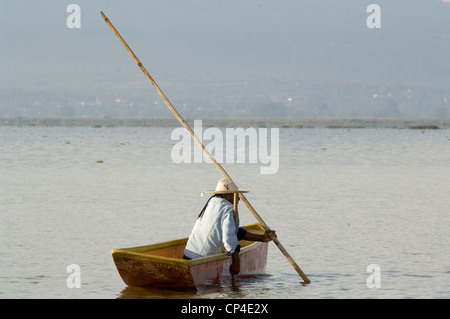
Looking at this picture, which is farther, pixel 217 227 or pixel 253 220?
pixel 253 220

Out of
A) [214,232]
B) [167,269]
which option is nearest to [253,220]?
[214,232]

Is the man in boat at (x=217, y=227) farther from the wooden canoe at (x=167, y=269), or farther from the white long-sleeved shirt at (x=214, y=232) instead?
the wooden canoe at (x=167, y=269)

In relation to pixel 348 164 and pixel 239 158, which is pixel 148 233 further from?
pixel 239 158

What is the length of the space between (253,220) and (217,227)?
25.8 ft

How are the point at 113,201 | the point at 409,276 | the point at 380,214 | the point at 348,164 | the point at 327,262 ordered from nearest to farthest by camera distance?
the point at 409,276
the point at 327,262
the point at 380,214
the point at 113,201
the point at 348,164

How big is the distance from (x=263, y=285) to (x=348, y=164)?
26.9 metres

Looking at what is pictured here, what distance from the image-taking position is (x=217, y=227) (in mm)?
12492

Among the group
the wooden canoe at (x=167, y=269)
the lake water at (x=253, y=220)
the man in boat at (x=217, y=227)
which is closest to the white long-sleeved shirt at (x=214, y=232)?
the man in boat at (x=217, y=227)

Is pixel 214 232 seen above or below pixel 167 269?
above

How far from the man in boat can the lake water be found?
66 cm

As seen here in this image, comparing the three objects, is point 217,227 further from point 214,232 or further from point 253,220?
point 253,220

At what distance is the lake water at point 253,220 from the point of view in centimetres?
1334

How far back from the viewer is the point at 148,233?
17.9 metres
